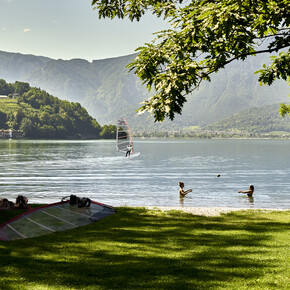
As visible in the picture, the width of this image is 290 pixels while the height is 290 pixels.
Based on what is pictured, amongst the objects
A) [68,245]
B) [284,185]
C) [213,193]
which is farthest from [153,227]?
[284,185]

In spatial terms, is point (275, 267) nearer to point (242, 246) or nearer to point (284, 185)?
point (242, 246)

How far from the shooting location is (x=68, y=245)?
37.7 feet

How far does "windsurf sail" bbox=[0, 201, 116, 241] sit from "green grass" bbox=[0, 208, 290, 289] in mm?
669

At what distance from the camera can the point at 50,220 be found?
14.7 m

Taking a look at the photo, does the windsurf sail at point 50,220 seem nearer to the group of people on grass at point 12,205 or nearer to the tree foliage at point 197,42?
the group of people on grass at point 12,205

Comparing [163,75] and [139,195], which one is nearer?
[163,75]

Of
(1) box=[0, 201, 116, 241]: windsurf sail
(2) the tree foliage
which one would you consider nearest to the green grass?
(1) box=[0, 201, 116, 241]: windsurf sail

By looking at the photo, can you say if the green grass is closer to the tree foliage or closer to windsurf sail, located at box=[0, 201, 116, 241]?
windsurf sail, located at box=[0, 201, 116, 241]

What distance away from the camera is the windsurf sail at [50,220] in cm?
1306

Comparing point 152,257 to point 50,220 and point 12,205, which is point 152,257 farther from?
point 12,205

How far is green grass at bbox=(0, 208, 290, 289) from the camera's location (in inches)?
323

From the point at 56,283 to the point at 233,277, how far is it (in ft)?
13.6

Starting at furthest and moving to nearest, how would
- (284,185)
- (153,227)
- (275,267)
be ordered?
1. (284,185)
2. (153,227)
3. (275,267)

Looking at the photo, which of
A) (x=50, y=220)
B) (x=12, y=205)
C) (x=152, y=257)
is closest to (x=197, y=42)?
(x=152, y=257)
